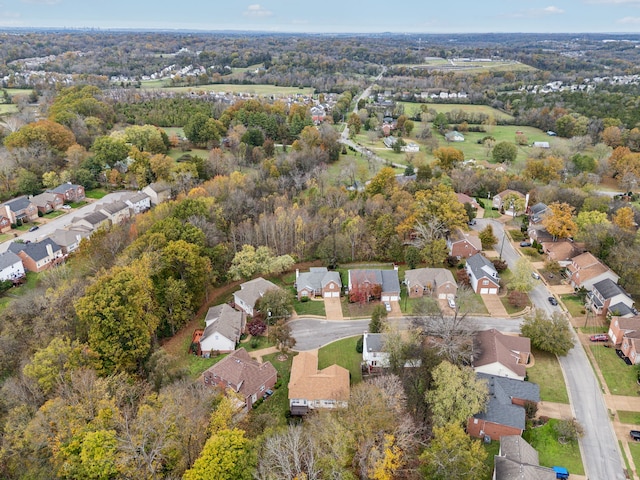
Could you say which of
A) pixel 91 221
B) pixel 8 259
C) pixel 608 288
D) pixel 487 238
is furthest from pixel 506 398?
pixel 91 221

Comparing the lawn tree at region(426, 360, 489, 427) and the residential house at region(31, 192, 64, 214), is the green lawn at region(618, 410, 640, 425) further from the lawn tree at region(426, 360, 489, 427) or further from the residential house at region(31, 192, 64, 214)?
the residential house at region(31, 192, 64, 214)

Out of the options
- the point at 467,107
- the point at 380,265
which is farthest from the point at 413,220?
the point at 467,107

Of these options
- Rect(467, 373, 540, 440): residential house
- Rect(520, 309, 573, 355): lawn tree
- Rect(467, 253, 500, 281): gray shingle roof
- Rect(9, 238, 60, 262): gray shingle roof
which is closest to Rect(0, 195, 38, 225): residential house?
Rect(9, 238, 60, 262): gray shingle roof

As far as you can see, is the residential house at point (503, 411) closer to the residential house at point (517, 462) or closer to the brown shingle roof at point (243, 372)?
the residential house at point (517, 462)

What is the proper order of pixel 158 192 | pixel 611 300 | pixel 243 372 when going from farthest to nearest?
pixel 158 192
pixel 611 300
pixel 243 372

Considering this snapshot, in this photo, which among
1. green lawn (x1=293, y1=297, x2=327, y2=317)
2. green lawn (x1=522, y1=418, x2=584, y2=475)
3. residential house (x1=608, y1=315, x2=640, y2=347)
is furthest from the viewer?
green lawn (x1=293, y1=297, x2=327, y2=317)

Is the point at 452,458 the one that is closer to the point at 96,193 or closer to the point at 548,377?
the point at 548,377

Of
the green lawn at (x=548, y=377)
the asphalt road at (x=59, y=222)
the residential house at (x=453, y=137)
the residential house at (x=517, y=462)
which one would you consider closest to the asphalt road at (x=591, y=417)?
the green lawn at (x=548, y=377)
